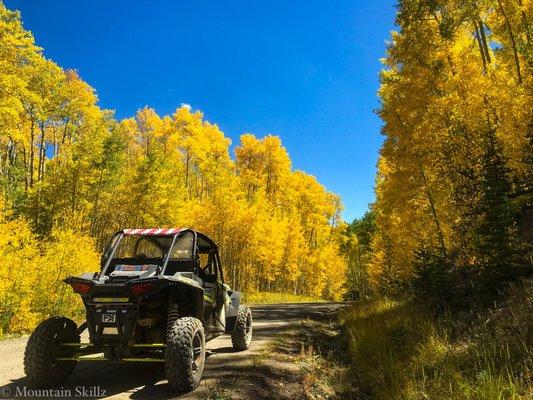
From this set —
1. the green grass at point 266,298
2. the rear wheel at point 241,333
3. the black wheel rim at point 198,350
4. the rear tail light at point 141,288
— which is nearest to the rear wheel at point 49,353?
the rear tail light at point 141,288

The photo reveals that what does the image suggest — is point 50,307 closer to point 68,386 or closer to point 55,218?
point 68,386

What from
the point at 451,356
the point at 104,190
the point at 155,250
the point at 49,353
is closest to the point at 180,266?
the point at 155,250

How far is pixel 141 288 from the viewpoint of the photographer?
213 inches

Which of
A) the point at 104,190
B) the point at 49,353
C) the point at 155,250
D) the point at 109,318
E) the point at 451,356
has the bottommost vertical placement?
the point at 451,356

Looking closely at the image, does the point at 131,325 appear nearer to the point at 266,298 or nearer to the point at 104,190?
the point at 104,190

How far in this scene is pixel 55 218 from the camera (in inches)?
966

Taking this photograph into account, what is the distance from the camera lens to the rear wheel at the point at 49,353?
5.51 m

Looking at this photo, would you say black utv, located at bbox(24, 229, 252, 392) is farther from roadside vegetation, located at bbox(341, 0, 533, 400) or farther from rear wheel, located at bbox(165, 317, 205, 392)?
roadside vegetation, located at bbox(341, 0, 533, 400)

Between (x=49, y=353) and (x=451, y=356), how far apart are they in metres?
5.68

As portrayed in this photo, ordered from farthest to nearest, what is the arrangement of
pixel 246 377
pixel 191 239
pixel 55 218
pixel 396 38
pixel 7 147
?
pixel 7 147 → pixel 55 218 → pixel 396 38 → pixel 191 239 → pixel 246 377

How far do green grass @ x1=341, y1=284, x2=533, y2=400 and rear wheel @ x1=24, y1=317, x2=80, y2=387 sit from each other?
174 inches

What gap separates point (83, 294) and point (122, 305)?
58cm

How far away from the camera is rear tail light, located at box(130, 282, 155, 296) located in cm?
540

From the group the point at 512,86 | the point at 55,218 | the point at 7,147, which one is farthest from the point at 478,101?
the point at 7,147
